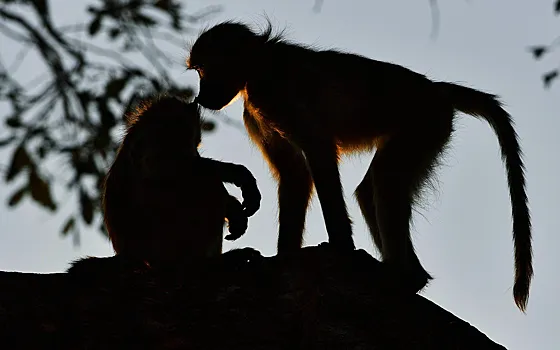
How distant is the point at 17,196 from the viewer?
4.10 metres

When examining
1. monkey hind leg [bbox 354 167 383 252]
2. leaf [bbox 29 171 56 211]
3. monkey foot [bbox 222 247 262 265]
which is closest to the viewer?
monkey foot [bbox 222 247 262 265]

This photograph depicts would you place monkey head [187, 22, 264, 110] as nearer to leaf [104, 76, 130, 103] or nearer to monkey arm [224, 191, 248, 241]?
monkey arm [224, 191, 248, 241]

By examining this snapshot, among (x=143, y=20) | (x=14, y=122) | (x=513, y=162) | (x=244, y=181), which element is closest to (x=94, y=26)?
(x=143, y=20)

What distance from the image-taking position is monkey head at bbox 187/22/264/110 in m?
5.25

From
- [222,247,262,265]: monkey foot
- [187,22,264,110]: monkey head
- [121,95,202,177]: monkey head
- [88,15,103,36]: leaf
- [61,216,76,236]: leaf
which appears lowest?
[222,247,262,265]: monkey foot

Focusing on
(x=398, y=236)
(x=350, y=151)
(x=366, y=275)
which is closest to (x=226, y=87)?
(x=350, y=151)

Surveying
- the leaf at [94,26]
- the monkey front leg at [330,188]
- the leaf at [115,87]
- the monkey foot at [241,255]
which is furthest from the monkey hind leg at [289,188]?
the leaf at [94,26]

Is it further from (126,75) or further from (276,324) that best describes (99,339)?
(126,75)

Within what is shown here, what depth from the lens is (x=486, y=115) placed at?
512 centimetres

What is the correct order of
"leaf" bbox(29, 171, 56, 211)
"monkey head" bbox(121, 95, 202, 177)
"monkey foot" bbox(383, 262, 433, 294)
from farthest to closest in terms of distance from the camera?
1. "monkey head" bbox(121, 95, 202, 177)
2. "monkey foot" bbox(383, 262, 433, 294)
3. "leaf" bbox(29, 171, 56, 211)

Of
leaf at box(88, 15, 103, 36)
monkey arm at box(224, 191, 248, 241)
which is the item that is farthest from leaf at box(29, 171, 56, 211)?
monkey arm at box(224, 191, 248, 241)

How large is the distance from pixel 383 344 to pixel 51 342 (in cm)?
125

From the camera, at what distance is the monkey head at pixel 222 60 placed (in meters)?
5.25

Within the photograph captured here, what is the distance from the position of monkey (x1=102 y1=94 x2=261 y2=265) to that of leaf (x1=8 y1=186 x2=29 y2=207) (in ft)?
1.50
